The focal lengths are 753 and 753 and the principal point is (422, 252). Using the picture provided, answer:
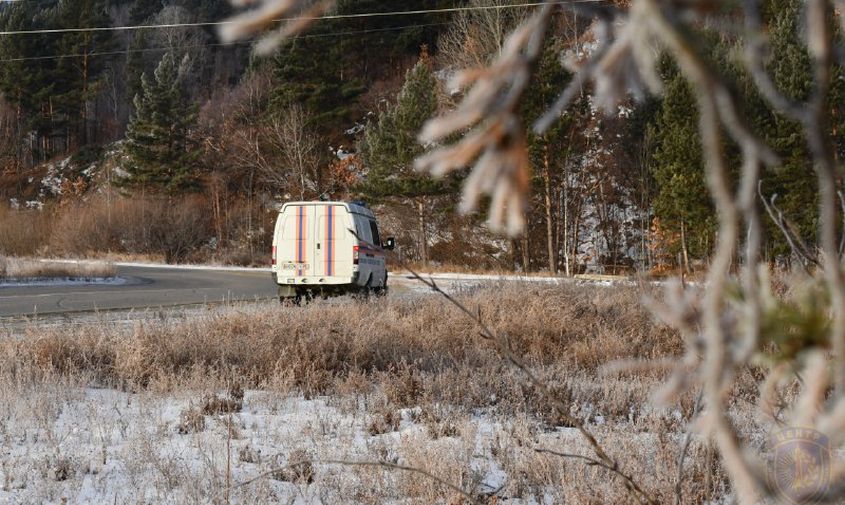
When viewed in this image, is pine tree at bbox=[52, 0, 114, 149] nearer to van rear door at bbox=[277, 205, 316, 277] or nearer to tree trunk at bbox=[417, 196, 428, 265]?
tree trunk at bbox=[417, 196, 428, 265]

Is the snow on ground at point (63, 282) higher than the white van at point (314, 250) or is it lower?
lower

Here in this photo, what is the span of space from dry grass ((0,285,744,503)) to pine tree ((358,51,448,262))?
81.3 feet

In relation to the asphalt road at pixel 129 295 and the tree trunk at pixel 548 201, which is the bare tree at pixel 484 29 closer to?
the tree trunk at pixel 548 201

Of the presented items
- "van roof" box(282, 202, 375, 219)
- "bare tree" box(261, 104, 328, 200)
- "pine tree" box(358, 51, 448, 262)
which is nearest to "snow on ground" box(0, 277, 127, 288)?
"van roof" box(282, 202, 375, 219)

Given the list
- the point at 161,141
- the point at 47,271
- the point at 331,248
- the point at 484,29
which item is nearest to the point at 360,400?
the point at 331,248

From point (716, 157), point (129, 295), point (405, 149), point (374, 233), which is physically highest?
point (405, 149)

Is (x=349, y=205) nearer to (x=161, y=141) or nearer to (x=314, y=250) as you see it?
(x=314, y=250)

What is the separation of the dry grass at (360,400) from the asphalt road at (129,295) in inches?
159

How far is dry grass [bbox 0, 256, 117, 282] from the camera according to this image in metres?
21.8

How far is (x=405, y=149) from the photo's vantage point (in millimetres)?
34531

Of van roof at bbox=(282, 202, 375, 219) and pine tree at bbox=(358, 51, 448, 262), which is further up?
pine tree at bbox=(358, 51, 448, 262)

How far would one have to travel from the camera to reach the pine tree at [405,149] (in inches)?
1341

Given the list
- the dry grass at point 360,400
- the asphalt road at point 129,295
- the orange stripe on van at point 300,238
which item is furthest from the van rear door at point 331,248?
the dry grass at point 360,400

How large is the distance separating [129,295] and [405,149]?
19.1 m
